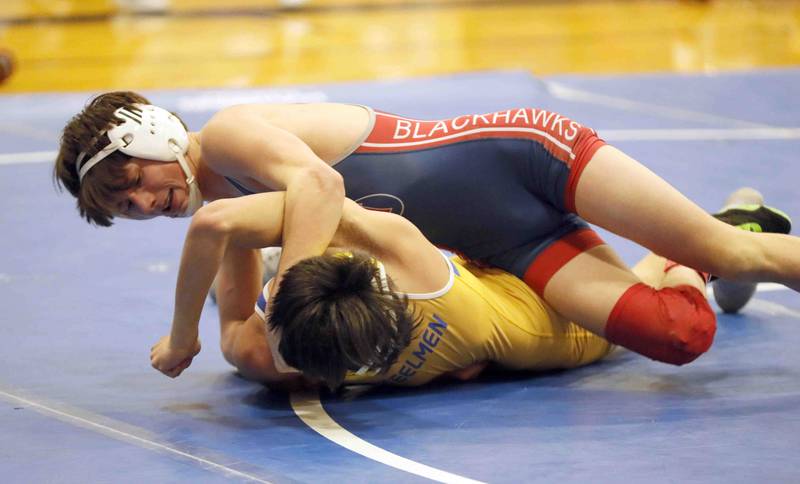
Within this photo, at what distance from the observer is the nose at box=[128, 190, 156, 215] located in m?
2.97

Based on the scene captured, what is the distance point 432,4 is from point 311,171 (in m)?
6.95

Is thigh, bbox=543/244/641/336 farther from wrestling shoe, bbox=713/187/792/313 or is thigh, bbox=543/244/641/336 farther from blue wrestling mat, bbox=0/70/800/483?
wrestling shoe, bbox=713/187/792/313

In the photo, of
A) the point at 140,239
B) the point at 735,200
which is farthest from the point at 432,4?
the point at 735,200

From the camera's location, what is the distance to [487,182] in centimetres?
307

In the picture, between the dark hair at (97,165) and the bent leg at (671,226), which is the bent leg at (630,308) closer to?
the bent leg at (671,226)

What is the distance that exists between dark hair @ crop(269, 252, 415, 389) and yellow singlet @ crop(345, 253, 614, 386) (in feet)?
0.80

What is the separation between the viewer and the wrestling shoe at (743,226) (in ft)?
11.2

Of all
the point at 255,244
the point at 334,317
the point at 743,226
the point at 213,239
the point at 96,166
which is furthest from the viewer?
the point at 743,226

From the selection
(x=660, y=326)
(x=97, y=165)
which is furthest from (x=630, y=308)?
(x=97, y=165)

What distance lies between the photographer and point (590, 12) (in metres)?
9.24

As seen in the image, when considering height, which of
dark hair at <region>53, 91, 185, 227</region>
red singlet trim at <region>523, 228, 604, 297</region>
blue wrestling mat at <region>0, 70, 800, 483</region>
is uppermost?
Result: dark hair at <region>53, 91, 185, 227</region>

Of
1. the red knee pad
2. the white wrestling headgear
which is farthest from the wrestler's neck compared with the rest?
the red knee pad

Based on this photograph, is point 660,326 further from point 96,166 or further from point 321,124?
point 96,166

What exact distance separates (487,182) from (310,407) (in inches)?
28.2
